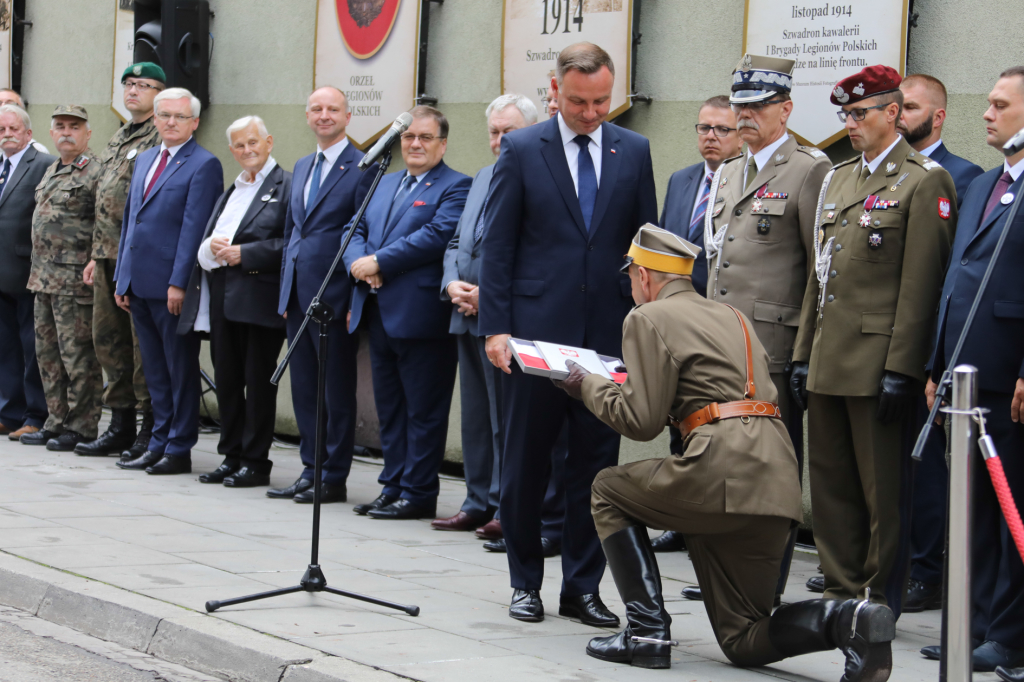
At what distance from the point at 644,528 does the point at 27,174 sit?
7131 millimetres

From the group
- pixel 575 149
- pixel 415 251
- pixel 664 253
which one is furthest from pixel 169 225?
pixel 664 253

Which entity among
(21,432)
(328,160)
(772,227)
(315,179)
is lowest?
(21,432)

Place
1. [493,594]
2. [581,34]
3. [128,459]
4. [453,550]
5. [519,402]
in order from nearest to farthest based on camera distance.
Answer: [519,402]
[493,594]
[453,550]
[581,34]
[128,459]

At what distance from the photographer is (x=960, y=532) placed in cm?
320

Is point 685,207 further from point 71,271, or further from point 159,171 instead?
point 71,271

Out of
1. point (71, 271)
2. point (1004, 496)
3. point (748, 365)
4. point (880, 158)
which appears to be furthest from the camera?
point (71, 271)

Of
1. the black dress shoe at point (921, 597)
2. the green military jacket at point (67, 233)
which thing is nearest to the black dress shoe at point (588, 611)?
the black dress shoe at point (921, 597)

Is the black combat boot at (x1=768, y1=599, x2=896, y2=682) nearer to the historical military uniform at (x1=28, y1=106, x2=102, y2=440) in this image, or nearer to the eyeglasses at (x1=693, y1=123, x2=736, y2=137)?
the eyeglasses at (x1=693, y1=123, x2=736, y2=137)

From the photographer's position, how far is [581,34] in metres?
8.12

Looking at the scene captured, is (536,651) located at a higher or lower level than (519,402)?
lower

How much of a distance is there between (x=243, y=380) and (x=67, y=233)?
2092mm

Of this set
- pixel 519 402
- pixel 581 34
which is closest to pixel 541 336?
pixel 519 402

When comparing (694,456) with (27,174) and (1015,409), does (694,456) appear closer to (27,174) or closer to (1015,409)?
(1015,409)

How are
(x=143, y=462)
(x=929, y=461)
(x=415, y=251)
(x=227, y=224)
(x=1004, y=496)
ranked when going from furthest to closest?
(x=143, y=462) → (x=227, y=224) → (x=415, y=251) → (x=929, y=461) → (x=1004, y=496)
